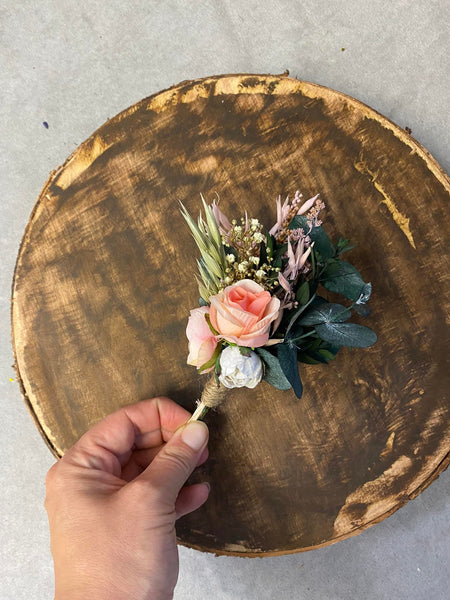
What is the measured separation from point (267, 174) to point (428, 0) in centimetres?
96

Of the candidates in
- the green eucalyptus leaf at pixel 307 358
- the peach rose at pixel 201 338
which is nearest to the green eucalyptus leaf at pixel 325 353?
the green eucalyptus leaf at pixel 307 358

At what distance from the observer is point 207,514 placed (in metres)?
1.08

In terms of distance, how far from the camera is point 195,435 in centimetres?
96

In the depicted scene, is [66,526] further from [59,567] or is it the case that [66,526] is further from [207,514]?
[207,514]

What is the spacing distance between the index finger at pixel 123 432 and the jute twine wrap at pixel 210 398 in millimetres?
55

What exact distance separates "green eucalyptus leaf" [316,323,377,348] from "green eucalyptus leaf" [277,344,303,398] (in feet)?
0.21

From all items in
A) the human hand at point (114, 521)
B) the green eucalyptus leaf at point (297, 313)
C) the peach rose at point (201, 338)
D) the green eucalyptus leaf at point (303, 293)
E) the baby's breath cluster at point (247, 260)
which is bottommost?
the human hand at point (114, 521)

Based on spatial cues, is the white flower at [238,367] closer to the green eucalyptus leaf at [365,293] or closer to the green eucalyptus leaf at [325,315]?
the green eucalyptus leaf at [325,315]

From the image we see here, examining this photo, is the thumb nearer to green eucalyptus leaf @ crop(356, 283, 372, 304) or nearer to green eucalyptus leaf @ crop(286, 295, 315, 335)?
green eucalyptus leaf @ crop(286, 295, 315, 335)

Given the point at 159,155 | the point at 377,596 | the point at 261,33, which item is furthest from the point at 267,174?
the point at 377,596

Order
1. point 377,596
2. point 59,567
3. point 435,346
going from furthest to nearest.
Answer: point 377,596, point 435,346, point 59,567

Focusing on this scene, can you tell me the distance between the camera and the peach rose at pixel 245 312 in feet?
2.46

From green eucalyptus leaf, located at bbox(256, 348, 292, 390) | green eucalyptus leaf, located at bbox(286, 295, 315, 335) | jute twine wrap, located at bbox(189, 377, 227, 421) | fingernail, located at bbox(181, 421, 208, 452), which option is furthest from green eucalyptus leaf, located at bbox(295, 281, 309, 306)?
fingernail, located at bbox(181, 421, 208, 452)

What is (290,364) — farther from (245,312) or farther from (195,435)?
(195,435)
